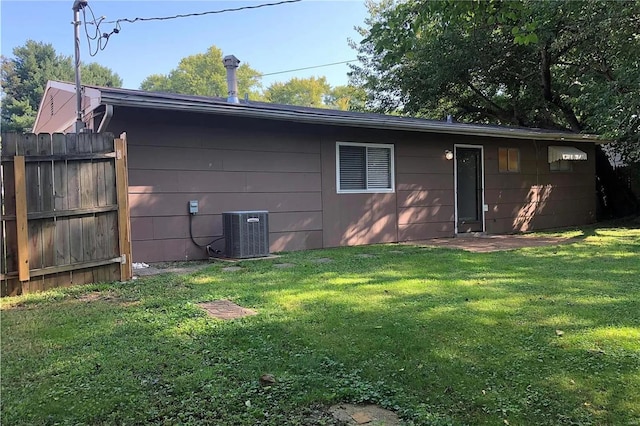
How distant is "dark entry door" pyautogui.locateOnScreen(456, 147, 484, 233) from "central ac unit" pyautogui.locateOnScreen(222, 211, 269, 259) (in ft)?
16.0

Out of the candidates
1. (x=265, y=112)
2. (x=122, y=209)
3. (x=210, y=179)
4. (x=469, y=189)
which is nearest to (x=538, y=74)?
(x=469, y=189)

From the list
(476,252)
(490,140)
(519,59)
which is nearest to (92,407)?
(476,252)

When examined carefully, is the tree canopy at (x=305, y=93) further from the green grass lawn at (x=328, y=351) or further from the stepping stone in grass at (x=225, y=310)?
the stepping stone in grass at (x=225, y=310)

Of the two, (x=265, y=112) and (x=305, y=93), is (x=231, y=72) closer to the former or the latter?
(x=265, y=112)

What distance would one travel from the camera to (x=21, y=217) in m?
4.19

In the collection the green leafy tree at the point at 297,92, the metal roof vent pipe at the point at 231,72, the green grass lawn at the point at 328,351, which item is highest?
the green leafy tree at the point at 297,92

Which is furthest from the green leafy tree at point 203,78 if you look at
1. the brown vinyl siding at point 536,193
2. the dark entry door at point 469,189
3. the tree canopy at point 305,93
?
the dark entry door at point 469,189

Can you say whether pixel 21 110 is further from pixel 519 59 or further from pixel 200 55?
pixel 519 59

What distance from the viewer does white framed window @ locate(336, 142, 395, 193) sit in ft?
27.5

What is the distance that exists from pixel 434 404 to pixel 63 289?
146 inches

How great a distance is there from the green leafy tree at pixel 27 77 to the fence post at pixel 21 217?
88.6 feet

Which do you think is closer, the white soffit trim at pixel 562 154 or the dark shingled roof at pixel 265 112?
the dark shingled roof at pixel 265 112

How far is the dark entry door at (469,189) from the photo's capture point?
9.98 m

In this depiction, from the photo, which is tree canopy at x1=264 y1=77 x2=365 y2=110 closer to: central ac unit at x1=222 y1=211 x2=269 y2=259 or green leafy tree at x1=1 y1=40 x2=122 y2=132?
green leafy tree at x1=1 y1=40 x2=122 y2=132
